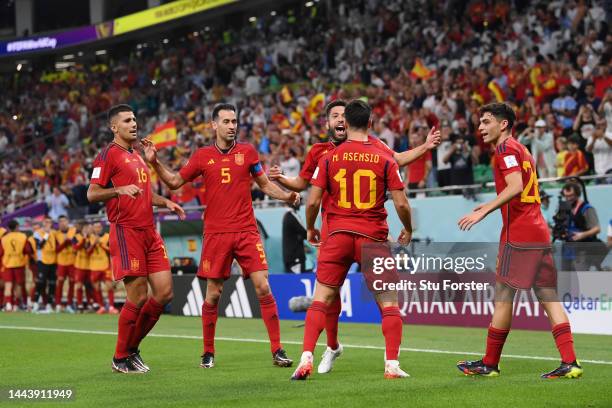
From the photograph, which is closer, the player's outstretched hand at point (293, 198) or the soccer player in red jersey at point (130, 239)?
the soccer player in red jersey at point (130, 239)

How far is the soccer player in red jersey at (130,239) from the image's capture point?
33.6 ft

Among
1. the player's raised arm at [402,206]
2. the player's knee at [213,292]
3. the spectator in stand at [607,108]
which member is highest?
the spectator in stand at [607,108]

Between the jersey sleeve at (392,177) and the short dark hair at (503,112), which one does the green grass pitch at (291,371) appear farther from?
the short dark hair at (503,112)

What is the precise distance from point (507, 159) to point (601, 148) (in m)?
10.1

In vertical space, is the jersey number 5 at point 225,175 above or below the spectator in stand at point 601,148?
below

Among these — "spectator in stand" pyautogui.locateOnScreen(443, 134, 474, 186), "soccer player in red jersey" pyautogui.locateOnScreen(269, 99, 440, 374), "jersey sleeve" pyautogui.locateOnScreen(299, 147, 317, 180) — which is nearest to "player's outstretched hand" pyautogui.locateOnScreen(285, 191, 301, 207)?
"soccer player in red jersey" pyautogui.locateOnScreen(269, 99, 440, 374)

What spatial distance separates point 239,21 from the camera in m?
40.4

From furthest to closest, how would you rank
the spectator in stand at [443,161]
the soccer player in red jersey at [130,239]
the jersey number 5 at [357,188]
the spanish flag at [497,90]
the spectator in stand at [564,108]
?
1. the spanish flag at [497,90]
2. the spectator in stand at [443,161]
3. the spectator in stand at [564,108]
4. the soccer player in red jersey at [130,239]
5. the jersey number 5 at [357,188]

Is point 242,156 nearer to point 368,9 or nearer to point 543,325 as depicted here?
point 543,325

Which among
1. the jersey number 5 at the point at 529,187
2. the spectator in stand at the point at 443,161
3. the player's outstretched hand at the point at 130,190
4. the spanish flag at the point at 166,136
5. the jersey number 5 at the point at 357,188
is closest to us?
the jersey number 5 at the point at 529,187

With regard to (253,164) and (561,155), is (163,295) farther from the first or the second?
(561,155)

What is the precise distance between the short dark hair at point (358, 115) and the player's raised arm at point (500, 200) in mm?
1270

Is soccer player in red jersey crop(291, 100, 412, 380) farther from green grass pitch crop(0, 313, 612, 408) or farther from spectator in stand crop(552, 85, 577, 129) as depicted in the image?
spectator in stand crop(552, 85, 577, 129)

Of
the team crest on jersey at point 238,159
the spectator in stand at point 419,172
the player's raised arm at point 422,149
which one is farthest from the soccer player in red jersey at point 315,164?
the spectator in stand at point 419,172
